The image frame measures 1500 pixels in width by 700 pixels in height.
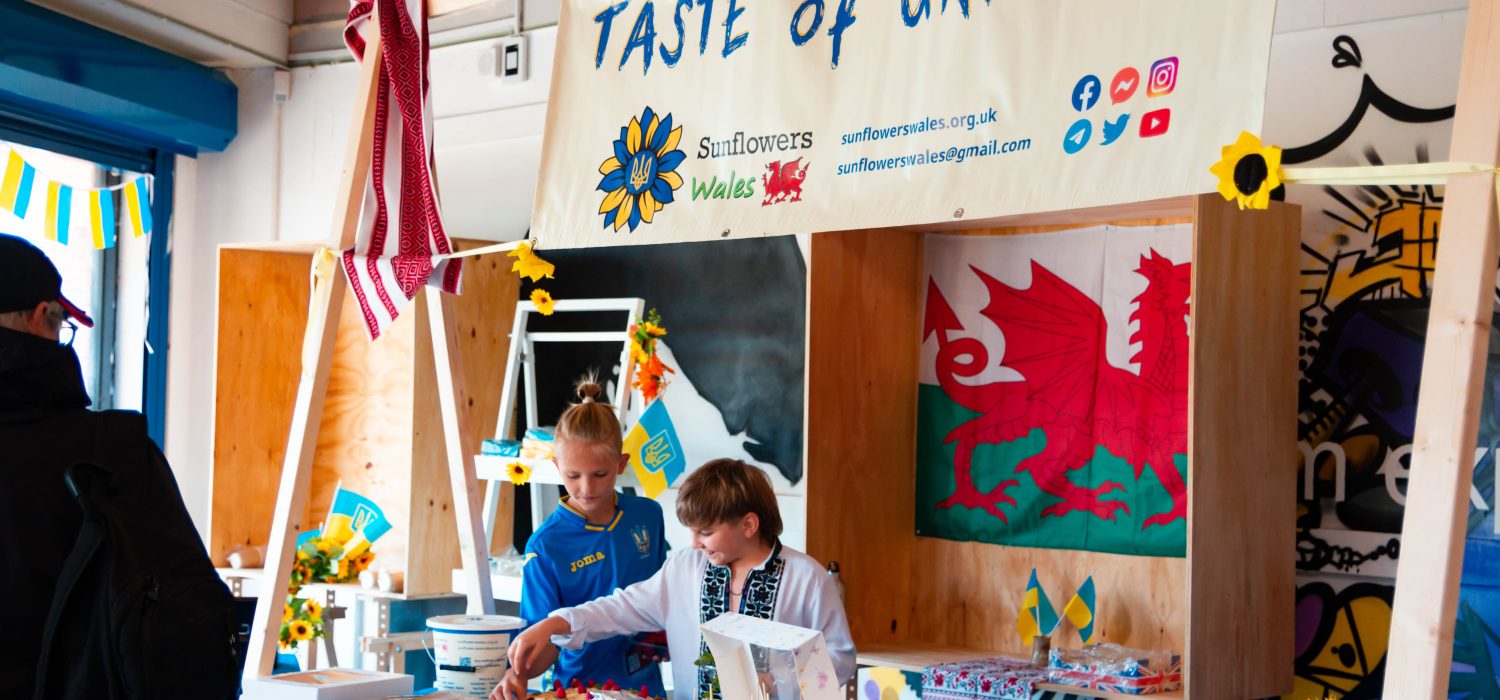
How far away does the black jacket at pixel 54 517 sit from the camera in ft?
6.49

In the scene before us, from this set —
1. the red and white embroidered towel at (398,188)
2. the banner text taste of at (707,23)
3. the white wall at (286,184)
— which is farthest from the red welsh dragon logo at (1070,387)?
the white wall at (286,184)

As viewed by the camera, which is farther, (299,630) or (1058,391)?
(299,630)

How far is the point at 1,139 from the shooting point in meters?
5.16

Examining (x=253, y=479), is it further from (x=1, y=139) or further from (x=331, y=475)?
(x=1, y=139)

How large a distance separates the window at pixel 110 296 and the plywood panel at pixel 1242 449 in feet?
14.7

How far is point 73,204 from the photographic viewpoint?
219 inches

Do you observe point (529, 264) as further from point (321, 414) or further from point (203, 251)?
point (203, 251)

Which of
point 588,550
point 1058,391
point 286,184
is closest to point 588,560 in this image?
point 588,550

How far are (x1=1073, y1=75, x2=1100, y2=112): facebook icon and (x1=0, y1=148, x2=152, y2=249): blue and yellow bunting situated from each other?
4.38 meters

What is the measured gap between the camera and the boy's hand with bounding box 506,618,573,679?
275 cm

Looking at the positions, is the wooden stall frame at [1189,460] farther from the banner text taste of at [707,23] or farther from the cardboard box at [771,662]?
the cardboard box at [771,662]

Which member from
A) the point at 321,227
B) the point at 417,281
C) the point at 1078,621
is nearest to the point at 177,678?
the point at 417,281

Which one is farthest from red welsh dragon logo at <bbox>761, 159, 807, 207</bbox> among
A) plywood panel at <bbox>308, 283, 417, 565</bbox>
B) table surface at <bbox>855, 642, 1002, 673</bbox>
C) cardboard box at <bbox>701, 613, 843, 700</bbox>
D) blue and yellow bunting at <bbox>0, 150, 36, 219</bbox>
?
blue and yellow bunting at <bbox>0, 150, 36, 219</bbox>

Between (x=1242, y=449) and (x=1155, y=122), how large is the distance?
112cm
